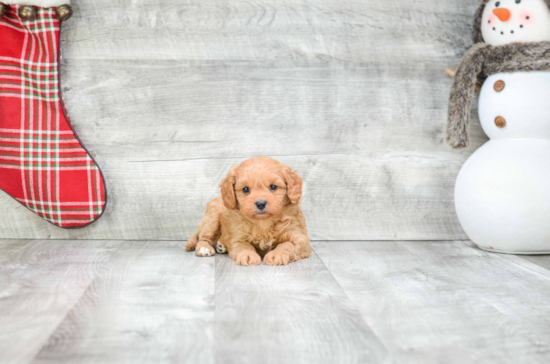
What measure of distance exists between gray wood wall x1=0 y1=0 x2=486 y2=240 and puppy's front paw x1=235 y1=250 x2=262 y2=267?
50 cm

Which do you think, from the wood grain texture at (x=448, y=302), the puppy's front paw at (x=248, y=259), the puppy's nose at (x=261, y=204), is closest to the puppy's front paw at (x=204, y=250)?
the puppy's front paw at (x=248, y=259)

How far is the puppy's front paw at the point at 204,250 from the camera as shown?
5.80 feet

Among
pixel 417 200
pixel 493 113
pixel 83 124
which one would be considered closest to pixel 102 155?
pixel 83 124

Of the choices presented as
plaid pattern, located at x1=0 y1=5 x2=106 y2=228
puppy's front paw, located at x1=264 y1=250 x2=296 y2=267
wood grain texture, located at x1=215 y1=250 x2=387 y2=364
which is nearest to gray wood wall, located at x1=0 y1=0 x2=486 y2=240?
plaid pattern, located at x1=0 y1=5 x2=106 y2=228

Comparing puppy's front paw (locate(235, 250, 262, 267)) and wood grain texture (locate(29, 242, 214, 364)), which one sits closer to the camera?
wood grain texture (locate(29, 242, 214, 364))

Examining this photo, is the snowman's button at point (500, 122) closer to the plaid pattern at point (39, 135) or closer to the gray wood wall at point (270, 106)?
the gray wood wall at point (270, 106)

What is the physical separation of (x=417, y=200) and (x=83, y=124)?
147 cm

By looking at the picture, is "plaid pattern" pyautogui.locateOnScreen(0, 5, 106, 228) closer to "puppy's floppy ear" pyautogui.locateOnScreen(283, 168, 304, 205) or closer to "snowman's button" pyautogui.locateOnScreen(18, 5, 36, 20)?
"snowman's button" pyautogui.locateOnScreen(18, 5, 36, 20)

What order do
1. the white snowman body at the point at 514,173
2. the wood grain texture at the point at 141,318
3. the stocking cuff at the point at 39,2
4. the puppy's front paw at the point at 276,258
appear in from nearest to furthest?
the wood grain texture at the point at 141,318 < the puppy's front paw at the point at 276,258 < the white snowman body at the point at 514,173 < the stocking cuff at the point at 39,2

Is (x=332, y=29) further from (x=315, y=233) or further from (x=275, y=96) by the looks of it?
(x=315, y=233)

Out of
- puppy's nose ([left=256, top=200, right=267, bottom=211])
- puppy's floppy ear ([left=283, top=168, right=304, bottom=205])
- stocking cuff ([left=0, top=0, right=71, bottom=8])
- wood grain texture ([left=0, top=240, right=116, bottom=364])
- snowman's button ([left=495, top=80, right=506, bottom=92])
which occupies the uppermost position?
stocking cuff ([left=0, top=0, right=71, bottom=8])

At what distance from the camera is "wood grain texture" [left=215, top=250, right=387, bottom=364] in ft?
3.12

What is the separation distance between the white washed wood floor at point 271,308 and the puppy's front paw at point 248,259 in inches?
1.6

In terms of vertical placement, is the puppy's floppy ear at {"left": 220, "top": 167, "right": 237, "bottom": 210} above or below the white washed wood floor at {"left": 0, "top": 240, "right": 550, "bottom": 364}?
above
